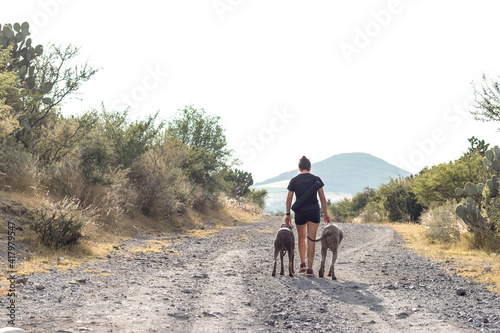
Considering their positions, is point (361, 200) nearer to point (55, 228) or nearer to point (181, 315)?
point (55, 228)

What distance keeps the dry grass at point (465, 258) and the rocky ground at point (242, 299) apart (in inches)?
14.9

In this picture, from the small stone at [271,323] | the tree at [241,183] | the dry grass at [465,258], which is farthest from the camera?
the tree at [241,183]

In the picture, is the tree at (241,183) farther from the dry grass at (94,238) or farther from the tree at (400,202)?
the dry grass at (94,238)

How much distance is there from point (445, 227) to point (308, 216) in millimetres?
8038

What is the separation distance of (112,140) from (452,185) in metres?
18.0

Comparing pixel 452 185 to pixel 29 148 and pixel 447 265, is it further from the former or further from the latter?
pixel 29 148

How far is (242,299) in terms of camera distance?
235 inches

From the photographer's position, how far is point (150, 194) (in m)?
18.0

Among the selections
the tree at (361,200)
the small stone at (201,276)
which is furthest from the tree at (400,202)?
the small stone at (201,276)

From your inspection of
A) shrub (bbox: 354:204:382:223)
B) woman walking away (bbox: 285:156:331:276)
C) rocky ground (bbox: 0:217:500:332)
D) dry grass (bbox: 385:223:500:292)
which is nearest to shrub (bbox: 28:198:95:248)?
rocky ground (bbox: 0:217:500:332)

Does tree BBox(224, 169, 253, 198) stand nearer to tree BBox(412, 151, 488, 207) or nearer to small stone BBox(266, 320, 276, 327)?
tree BBox(412, 151, 488, 207)

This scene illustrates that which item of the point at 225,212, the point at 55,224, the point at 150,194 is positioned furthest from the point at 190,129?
the point at 55,224

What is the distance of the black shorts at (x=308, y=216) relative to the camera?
844cm

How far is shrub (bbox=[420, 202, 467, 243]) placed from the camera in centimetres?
1347
